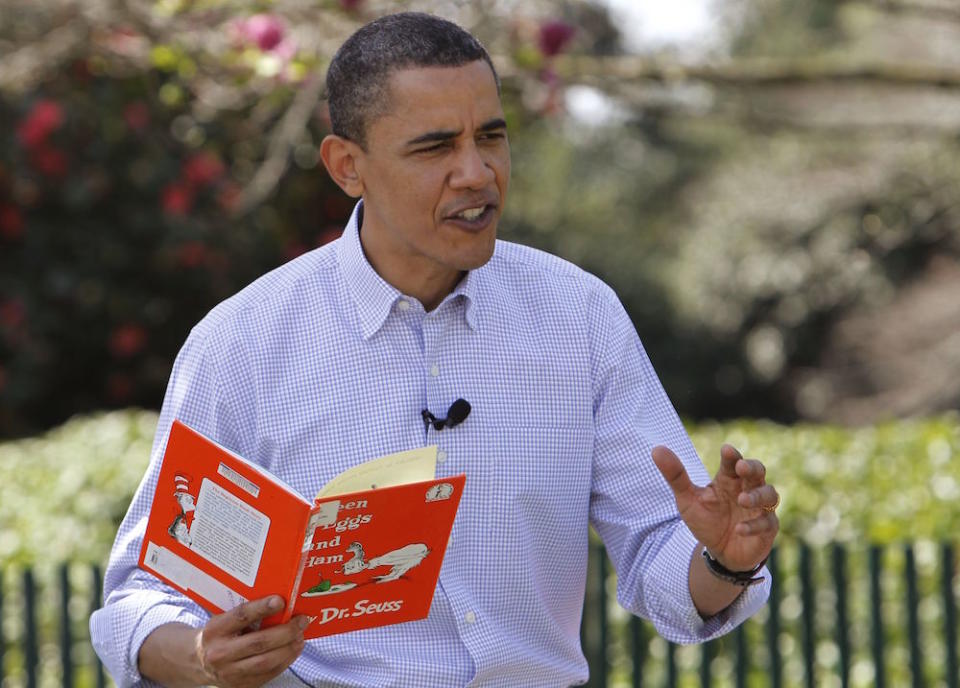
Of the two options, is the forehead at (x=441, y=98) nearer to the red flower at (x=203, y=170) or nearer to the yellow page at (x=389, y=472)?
the yellow page at (x=389, y=472)

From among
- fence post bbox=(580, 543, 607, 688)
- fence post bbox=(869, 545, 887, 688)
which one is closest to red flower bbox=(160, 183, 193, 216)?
fence post bbox=(580, 543, 607, 688)

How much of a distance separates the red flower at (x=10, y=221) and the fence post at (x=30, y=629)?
203 inches

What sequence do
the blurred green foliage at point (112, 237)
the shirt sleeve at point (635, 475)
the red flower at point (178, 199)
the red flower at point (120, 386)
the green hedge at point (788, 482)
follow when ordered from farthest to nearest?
the red flower at point (120, 386) < the blurred green foliage at point (112, 237) < the red flower at point (178, 199) < the green hedge at point (788, 482) < the shirt sleeve at point (635, 475)

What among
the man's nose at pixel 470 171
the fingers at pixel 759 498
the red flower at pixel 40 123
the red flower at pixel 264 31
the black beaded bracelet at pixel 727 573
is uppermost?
the man's nose at pixel 470 171

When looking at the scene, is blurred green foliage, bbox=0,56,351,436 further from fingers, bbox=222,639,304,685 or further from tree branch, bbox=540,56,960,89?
fingers, bbox=222,639,304,685

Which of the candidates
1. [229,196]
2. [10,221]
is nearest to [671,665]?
[229,196]

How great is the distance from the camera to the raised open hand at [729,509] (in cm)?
211

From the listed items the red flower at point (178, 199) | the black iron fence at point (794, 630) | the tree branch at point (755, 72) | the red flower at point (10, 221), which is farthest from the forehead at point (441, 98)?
the red flower at point (10, 221)

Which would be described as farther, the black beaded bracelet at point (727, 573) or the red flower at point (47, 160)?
the red flower at point (47, 160)

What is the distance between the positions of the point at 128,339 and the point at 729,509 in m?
7.48

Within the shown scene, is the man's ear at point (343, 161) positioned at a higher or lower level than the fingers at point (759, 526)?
higher

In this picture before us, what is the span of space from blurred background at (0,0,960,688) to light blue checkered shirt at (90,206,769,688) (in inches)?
81.0

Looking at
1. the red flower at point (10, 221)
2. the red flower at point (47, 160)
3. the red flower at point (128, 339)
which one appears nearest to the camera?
the red flower at point (47, 160)

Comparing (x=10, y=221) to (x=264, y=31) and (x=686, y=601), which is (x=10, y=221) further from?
(x=686, y=601)
